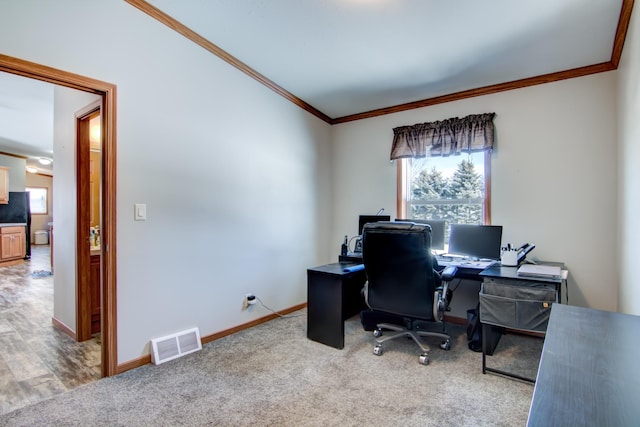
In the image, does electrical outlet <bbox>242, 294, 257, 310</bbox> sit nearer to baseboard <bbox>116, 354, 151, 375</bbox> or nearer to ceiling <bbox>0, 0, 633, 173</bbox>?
baseboard <bbox>116, 354, 151, 375</bbox>

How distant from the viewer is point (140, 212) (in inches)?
91.4

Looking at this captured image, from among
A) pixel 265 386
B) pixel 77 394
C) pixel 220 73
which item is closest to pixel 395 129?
pixel 220 73

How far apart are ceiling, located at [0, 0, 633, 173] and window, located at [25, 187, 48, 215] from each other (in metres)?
8.03

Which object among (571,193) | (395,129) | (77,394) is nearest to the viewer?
(77,394)

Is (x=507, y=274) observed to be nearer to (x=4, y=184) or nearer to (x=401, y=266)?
(x=401, y=266)

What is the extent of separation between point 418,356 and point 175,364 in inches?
74.7

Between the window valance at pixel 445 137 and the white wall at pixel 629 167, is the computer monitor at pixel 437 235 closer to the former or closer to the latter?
the window valance at pixel 445 137

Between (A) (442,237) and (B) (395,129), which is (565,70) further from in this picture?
(A) (442,237)

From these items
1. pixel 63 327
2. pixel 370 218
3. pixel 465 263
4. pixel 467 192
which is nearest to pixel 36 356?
pixel 63 327

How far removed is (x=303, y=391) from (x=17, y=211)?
8.71m

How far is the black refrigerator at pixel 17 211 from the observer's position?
23.2 feet

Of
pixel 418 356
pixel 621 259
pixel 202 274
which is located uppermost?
pixel 621 259

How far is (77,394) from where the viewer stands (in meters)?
1.99

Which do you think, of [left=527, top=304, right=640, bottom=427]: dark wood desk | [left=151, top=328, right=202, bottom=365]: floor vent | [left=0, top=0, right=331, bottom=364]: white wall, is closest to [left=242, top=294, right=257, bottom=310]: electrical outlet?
[left=0, top=0, right=331, bottom=364]: white wall
